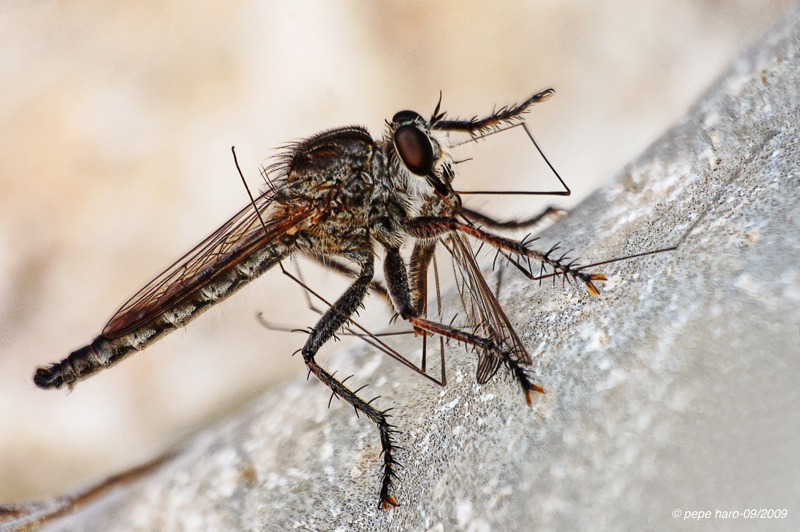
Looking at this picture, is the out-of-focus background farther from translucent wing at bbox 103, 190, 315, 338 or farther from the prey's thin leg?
the prey's thin leg

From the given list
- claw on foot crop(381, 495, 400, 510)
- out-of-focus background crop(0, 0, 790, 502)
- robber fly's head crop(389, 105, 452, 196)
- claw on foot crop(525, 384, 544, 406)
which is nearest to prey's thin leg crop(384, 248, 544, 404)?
claw on foot crop(525, 384, 544, 406)

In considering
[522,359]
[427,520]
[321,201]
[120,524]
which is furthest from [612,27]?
[120,524]

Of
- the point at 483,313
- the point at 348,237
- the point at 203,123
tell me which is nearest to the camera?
the point at 483,313

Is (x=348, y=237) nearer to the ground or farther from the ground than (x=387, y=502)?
farther from the ground

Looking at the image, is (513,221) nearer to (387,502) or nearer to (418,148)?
(418,148)

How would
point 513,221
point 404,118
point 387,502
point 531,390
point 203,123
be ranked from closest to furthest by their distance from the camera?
point 531,390 → point 387,502 → point 404,118 → point 513,221 → point 203,123

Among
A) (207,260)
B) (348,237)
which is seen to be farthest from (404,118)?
(207,260)

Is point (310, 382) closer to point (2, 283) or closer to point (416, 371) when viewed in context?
point (416, 371)
